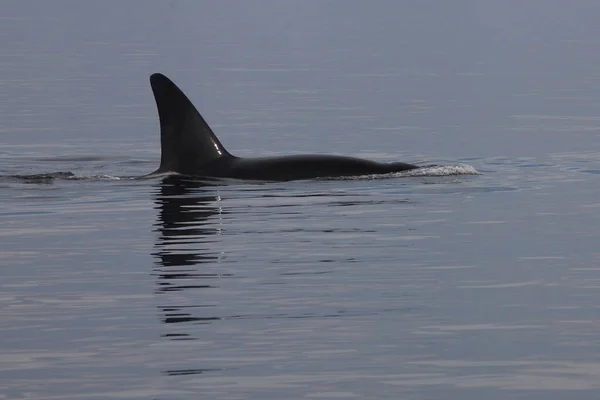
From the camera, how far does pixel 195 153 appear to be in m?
21.4

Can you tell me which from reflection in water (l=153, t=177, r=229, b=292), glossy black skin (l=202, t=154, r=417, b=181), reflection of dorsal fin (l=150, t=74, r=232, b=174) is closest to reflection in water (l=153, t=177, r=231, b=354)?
reflection in water (l=153, t=177, r=229, b=292)

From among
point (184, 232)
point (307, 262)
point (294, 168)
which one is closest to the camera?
point (307, 262)

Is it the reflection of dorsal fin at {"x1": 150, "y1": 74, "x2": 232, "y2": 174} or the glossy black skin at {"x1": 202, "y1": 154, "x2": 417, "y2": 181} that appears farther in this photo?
the reflection of dorsal fin at {"x1": 150, "y1": 74, "x2": 232, "y2": 174}

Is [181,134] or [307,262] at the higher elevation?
[181,134]

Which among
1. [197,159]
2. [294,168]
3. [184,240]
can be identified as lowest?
[184,240]

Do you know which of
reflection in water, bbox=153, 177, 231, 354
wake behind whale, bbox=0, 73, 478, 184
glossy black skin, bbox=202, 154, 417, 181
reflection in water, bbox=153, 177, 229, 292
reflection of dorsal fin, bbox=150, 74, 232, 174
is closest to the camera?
reflection in water, bbox=153, 177, 231, 354

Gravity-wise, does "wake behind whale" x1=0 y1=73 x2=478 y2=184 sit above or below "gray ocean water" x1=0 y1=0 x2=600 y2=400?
above

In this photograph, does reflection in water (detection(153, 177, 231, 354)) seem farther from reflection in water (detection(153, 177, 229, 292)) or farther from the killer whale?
the killer whale

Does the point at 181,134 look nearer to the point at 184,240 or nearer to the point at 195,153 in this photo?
the point at 195,153

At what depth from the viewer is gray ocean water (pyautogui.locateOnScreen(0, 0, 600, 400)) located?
33.3ft

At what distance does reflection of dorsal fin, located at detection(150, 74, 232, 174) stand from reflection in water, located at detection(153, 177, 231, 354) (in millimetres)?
446

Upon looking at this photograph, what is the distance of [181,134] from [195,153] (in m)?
0.29

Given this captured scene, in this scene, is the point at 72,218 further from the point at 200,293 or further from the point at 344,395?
the point at 344,395


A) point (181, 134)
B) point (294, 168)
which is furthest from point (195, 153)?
point (294, 168)
